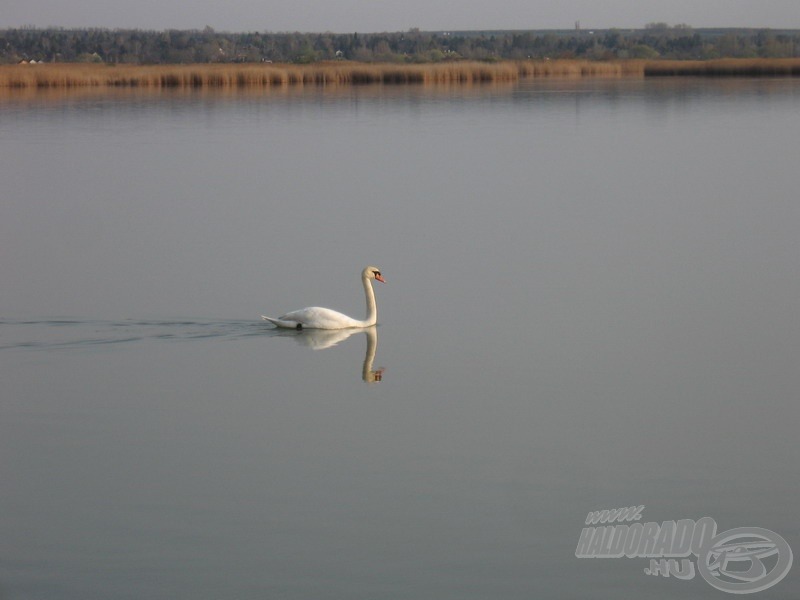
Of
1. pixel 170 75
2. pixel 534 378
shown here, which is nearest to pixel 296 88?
pixel 170 75

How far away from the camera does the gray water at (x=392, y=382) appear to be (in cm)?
551

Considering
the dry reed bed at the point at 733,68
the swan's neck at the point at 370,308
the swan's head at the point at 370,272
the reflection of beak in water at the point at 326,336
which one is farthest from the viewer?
the dry reed bed at the point at 733,68

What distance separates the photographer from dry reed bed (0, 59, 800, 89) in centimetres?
4434

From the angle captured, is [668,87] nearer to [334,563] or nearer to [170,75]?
[170,75]

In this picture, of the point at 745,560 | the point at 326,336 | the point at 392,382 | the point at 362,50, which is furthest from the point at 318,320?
the point at 362,50

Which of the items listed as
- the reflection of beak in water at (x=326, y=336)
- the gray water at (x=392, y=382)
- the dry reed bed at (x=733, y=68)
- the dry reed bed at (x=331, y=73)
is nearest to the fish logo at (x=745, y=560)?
the gray water at (x=392, y=382)

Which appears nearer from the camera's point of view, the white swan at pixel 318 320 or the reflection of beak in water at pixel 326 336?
the reflection of beak in water at pixel 326 336

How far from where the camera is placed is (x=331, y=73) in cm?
4812

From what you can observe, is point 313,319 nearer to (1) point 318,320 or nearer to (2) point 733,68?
(1) point 318,320

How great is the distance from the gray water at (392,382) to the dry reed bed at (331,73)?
88.9ft

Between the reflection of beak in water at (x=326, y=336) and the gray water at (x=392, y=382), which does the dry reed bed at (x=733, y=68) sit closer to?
the gray water at (x=392, y=382)

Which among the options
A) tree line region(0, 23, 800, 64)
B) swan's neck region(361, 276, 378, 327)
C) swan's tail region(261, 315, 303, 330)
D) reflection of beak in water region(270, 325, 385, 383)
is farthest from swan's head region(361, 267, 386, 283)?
tree line region(0, 23, 800, 64)

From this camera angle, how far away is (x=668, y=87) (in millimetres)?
43719

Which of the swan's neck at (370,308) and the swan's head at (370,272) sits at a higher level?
the swan's head at (370,272)
